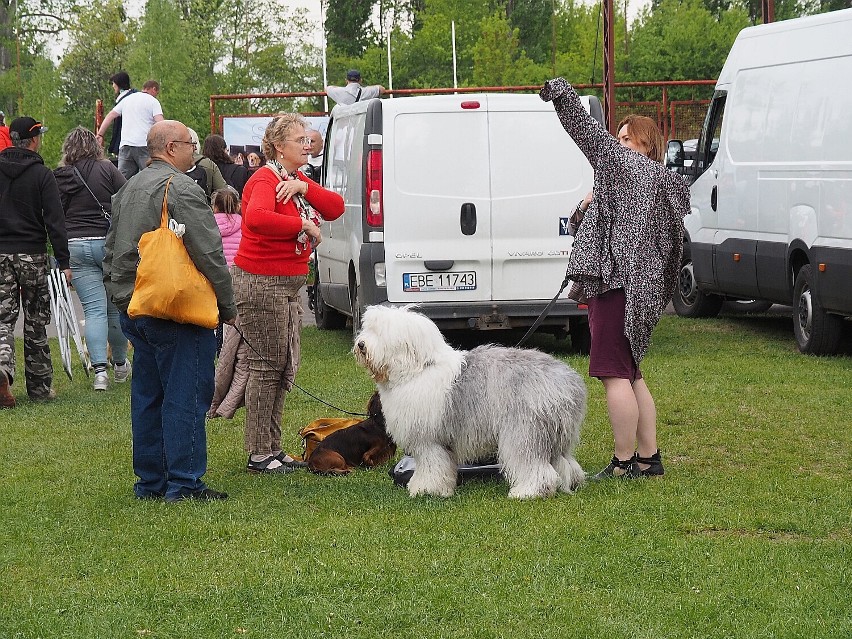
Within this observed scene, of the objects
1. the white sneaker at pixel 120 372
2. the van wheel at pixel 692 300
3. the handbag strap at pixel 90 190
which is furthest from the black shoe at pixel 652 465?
the van wheel at pixel 692 300

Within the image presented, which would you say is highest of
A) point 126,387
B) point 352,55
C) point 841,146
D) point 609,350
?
point 352,55

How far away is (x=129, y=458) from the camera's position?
25.7ft

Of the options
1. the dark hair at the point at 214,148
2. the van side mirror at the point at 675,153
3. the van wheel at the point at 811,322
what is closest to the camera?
the van wheel at the point at 811,322

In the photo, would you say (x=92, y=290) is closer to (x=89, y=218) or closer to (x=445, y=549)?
(x=89, y=218)

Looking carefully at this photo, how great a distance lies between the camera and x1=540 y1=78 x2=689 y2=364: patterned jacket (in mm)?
6434

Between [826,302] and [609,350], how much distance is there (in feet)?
17.6

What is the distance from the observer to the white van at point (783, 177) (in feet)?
35.8

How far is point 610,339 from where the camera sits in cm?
654

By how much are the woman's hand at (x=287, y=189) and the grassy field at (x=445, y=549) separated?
163cm

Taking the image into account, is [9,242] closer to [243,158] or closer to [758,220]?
[243,158]

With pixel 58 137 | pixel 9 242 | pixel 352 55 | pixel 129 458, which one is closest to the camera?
pixel 129 458

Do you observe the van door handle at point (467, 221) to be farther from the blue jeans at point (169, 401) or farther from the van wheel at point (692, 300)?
the blue jeans at point (169, 401)

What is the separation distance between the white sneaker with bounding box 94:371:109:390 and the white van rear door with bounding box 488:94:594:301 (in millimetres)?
3542

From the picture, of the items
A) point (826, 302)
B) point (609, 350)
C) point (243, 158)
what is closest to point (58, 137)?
point (243, 158)
